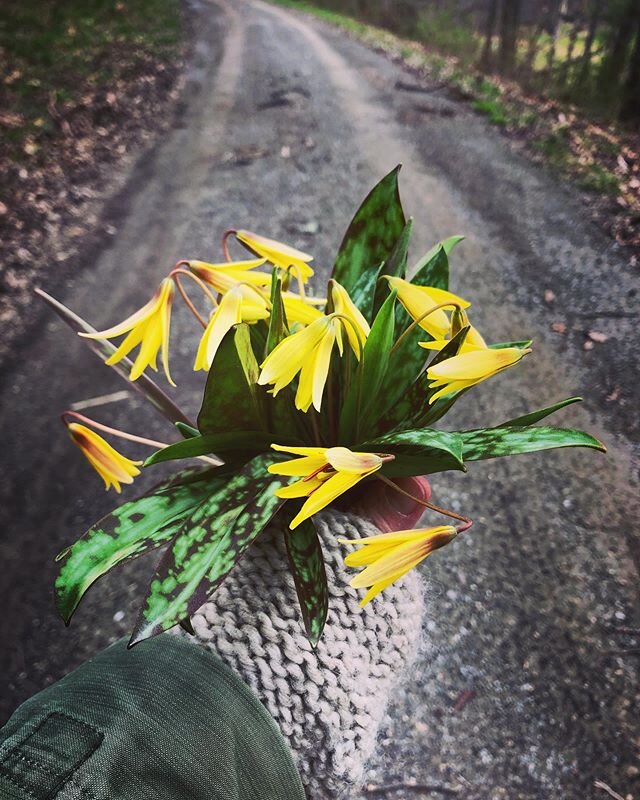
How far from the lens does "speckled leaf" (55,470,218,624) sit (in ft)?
1.41

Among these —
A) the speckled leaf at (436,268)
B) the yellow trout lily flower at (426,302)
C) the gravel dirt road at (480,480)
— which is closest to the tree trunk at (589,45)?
the gravel dirt road at (480,480)

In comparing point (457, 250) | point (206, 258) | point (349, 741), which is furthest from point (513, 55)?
point (349, 741)

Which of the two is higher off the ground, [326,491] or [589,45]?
[589,45]

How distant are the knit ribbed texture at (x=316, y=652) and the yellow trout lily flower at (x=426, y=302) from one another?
182 mm

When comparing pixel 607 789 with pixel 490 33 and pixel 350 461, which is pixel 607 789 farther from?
pixel 490 33

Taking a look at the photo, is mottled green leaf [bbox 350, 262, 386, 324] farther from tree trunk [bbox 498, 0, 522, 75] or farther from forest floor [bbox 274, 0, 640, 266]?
tree trunk [bbox 498, 0, 522, 75]

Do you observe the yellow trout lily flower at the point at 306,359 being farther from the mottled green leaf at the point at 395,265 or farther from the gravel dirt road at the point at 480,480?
the gravel dirt road at the point at 480,480

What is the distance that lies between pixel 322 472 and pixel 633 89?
1.88 feet

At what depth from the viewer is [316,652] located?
488 mm

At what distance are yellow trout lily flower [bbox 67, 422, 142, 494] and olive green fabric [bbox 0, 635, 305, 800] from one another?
0.15 meters

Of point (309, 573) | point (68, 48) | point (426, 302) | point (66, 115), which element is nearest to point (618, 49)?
point (426, 302)

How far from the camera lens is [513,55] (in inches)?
37.8

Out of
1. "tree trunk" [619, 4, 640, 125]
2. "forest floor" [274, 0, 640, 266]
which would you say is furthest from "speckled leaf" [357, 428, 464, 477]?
"tree trunk" [619, 4, 640, 125]

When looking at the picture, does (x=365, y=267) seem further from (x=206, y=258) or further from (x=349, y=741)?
(x=206, y=258)
